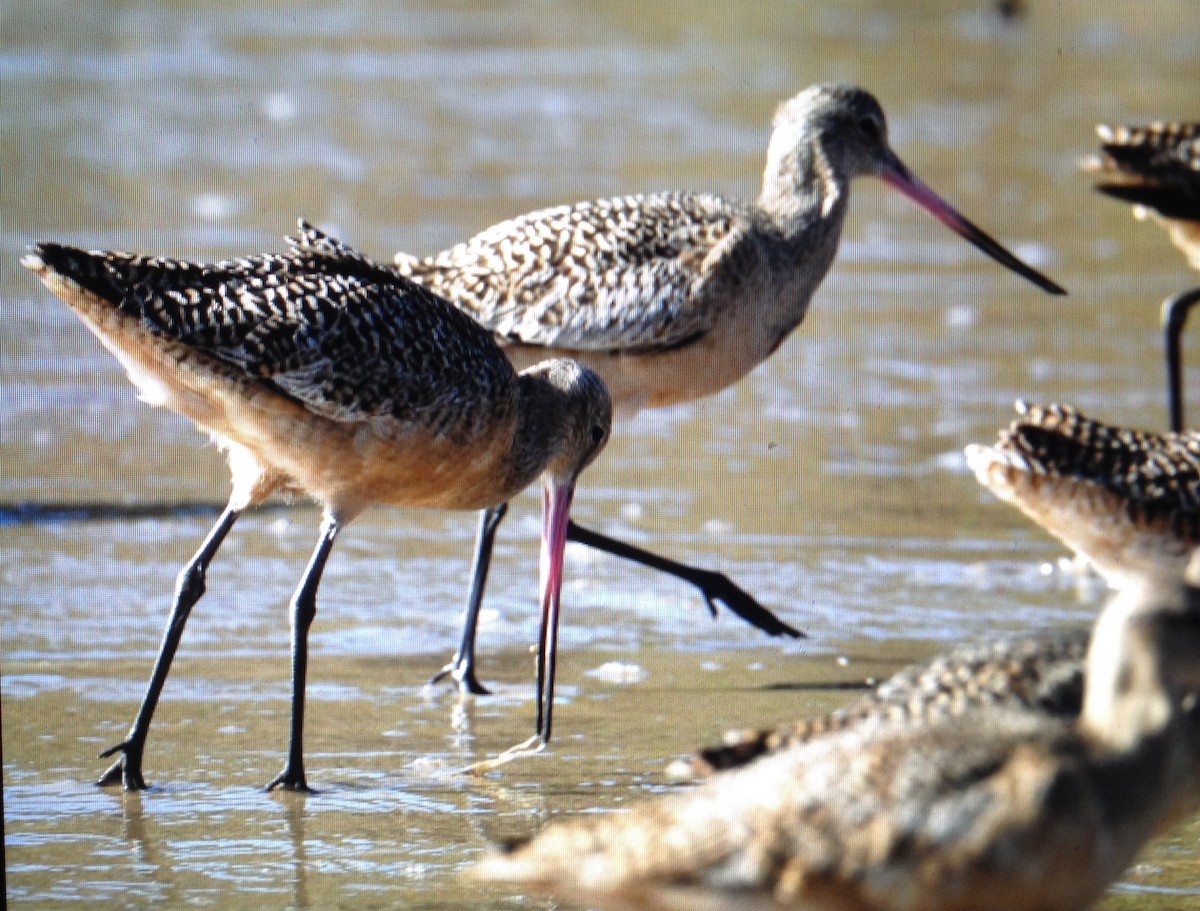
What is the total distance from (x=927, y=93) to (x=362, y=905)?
11.5 m

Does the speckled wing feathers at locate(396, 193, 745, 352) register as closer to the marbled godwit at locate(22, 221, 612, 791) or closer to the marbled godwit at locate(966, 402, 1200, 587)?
the marbled godwit at locate(22, 221, 612, 791)

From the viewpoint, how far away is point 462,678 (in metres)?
5.39

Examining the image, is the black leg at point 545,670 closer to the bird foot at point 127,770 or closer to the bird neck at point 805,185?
the bird foot at point 127,770

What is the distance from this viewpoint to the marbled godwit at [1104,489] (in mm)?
4980

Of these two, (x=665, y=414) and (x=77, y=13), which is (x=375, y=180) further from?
(x=77, y=13)

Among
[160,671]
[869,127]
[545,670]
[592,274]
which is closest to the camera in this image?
[160,671]

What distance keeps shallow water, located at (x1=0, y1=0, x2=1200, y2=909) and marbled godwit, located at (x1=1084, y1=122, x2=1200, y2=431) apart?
2.23 ft

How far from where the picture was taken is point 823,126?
6988mm

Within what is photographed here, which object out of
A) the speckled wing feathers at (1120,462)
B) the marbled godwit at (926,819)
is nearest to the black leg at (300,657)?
the marbled godwit at (926,819)

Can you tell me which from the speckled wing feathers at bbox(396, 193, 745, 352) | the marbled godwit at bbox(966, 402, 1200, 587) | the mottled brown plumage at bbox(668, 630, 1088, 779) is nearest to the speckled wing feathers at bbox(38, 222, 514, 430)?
the speckled wing feathers at bbox(396, 193, 745, 352)

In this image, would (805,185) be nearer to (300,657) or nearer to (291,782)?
(300,657)

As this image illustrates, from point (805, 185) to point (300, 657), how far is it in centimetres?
283

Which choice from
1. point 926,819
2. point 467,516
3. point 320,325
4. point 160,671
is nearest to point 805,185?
point 467,516

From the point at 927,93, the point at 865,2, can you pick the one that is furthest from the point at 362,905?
the point at 865,2
